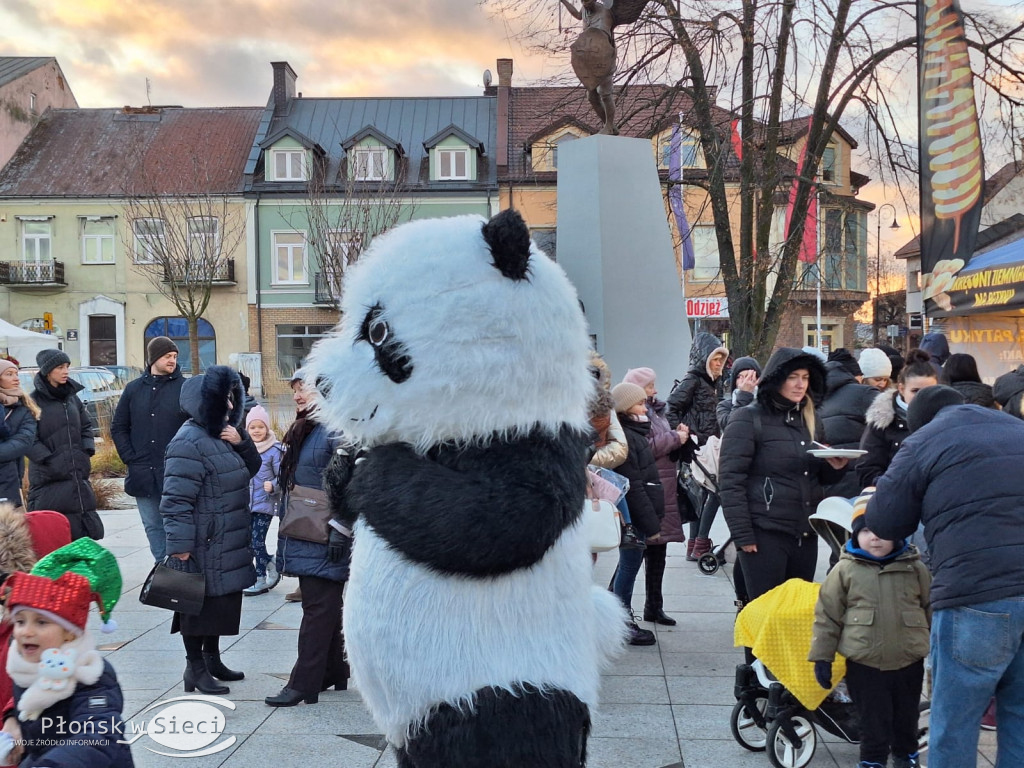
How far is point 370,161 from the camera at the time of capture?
31359 millimetres

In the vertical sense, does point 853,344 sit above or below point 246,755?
above

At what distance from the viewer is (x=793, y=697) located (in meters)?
4.14

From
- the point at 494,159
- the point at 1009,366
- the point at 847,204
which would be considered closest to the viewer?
the point at 1009,366

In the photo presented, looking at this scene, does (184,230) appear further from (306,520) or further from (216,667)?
(306,520)

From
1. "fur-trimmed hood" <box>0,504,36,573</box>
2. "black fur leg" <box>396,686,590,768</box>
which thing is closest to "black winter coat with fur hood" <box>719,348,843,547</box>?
"black fur leg" <box>396,686,590,768</box>

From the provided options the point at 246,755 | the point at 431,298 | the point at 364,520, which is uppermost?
the point at 431,298

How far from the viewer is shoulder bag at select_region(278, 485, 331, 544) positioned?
482 centimetres

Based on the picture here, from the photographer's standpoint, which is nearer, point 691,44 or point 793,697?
point 793,697

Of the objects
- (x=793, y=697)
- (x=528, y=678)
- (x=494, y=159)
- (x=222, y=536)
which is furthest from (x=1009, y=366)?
(x=494, y=159)

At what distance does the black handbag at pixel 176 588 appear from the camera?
4.70m

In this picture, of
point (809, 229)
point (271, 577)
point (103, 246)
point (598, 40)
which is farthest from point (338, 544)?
point (103, 246)

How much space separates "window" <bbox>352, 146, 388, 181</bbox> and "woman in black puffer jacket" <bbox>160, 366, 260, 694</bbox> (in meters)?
24.2

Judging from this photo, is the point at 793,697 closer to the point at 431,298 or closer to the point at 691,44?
the point at 431,298

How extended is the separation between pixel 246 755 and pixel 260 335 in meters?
30.5
